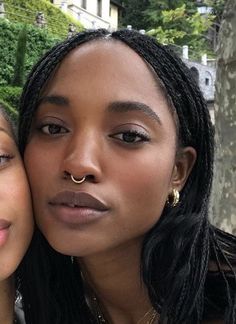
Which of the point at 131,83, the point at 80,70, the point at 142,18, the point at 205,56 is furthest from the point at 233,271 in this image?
the point at 142,18

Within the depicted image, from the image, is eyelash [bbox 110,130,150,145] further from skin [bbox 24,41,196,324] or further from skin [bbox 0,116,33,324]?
skin [bbox 0,116,33,324]

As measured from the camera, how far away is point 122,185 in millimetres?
1765

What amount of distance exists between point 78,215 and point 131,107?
1.36 feet

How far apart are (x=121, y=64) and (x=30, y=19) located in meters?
20.0

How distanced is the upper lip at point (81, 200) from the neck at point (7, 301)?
0.53 m

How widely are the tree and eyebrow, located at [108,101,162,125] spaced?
5.75 feet

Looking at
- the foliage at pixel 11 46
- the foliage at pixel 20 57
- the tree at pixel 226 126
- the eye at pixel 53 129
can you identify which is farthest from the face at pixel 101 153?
the foliage at pixel 11 46

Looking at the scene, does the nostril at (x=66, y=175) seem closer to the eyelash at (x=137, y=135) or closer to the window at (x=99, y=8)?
the eyelash at (x=137, y=135)

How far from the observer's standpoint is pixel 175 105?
1.97 meters

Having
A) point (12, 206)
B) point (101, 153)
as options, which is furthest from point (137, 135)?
point (12, 206)

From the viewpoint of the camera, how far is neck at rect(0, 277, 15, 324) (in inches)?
81.5

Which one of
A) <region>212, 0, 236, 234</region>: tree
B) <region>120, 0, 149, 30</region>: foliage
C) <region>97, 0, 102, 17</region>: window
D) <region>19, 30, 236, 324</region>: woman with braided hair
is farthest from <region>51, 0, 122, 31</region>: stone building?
<region>19, 30, 236, 324</region>: woman with braided hair

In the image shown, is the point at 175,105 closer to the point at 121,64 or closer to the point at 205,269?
the point at 121,64

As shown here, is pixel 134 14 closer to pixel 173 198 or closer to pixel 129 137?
pixel 173 198
